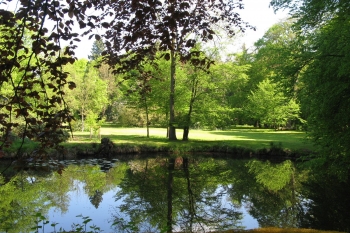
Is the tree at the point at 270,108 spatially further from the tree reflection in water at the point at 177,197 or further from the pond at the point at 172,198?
the tree reflection in water at the point at 177,197

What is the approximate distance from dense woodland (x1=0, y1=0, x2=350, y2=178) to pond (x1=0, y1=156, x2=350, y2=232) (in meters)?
2.15

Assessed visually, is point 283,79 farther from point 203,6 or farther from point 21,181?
point 21,181

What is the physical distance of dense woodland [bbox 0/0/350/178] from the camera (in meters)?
3.18

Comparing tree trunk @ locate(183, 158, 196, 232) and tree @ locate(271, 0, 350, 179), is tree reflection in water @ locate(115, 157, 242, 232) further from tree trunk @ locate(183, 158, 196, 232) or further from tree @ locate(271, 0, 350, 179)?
tree @ locate(271, 0, 350, 179)

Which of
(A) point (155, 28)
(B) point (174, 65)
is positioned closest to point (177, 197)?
(B) point (174, 65)

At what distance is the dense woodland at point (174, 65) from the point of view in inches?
125

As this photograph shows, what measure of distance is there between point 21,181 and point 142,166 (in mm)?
6266

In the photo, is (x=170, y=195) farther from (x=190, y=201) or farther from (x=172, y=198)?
(x=190, y=201)

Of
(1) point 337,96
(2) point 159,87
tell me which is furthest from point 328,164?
(2) point 159,87

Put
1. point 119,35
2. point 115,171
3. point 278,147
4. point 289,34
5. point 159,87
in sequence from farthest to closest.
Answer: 1. point 289,34
2. point 159,87
3. point 278,147
4. point 115,171
5. point 119,35

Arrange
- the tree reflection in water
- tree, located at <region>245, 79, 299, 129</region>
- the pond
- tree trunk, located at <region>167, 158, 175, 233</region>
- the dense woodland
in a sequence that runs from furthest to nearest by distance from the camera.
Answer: tree, located at <region>245, 79, 299, 129</region>
the tree reflection in water
the pond
tree trunk, located at <region>167, 158, 175, 233</region>
the dense woodland

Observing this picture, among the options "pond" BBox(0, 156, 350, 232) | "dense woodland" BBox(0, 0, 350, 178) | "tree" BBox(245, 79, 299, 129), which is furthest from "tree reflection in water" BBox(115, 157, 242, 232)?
"tree" BBox(245, 79, 299, 129)

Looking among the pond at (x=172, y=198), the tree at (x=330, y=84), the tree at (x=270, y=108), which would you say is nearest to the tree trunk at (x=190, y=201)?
the pond at (x=172, y=198)

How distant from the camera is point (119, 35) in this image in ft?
12.2
